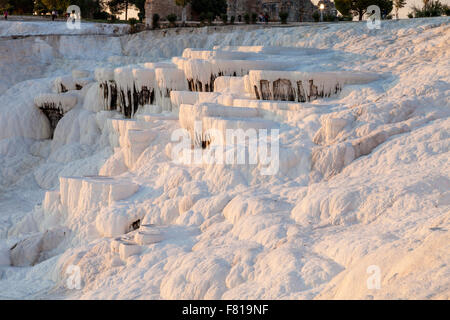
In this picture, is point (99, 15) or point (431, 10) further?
point (99, 15)

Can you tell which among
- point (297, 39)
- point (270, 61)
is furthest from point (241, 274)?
point (297, 39)

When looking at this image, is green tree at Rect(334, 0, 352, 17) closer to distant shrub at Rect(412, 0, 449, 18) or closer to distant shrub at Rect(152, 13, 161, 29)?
distant shrub at Rect(412, 0, 449, 18)

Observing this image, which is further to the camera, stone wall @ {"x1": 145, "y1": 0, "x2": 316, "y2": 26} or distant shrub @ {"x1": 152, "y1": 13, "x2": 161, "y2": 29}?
stone wall @ {"x1": 145, "y1": 0, "x2": 316, "y2": 26}

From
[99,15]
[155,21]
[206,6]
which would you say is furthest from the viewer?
[99,15]

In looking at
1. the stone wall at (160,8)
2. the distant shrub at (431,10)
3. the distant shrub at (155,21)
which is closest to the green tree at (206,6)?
the stone wall at (160,8)

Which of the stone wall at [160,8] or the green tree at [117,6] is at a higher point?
the green tree at [117,6]

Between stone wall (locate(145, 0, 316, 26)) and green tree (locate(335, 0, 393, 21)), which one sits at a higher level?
stone wall (locate(145, 0, 316, 26))

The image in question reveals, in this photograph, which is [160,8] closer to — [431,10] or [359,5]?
[359,5]

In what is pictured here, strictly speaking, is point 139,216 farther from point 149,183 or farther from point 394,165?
point 394,165

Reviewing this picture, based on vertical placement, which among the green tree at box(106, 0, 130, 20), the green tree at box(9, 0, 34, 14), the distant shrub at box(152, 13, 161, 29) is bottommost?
the distant shrub at box(152, 13, 161, 29)

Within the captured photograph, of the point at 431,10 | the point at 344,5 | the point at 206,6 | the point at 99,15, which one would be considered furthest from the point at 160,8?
the point at 431,10

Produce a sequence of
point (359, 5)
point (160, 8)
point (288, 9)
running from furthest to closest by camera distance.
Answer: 1. point (288, 9)
2. point (160, 8)
3. point (359, 5)

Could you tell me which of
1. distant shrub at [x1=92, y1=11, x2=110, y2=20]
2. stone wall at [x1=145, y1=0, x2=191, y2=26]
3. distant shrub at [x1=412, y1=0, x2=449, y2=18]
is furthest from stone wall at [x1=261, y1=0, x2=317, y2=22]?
distant shrub at [x1=92, y1=11, x2=110, y2=20]

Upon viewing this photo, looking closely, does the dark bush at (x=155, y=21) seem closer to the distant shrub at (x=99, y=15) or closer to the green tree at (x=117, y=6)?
the distant shrub at (x=99, y=15)
